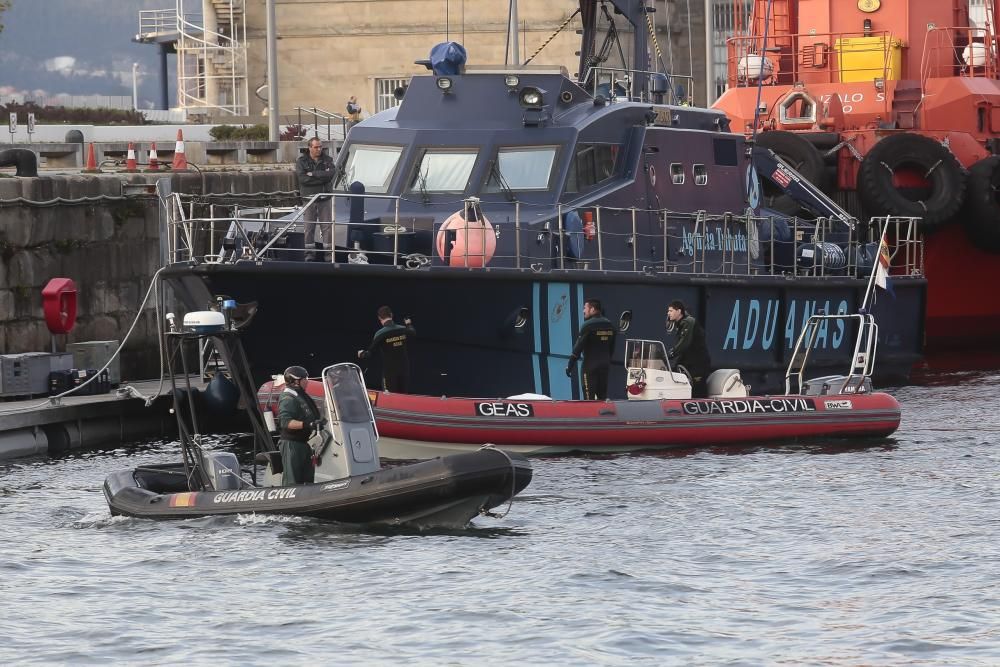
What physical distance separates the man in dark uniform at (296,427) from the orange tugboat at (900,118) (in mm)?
12086

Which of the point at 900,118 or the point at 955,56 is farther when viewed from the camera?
the point at 955,56

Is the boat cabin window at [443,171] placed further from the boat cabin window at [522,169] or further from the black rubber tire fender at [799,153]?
the black rubber tire fender at [799,153]

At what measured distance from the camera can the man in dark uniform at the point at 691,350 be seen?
58.3 feet

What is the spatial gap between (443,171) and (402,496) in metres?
6.30

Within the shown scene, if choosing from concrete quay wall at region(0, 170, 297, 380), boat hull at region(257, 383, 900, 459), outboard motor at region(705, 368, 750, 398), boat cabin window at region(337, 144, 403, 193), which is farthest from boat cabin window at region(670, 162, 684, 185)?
concrete quay wall at region(0, 170, 297, 380)

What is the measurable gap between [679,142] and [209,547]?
8.98 meters

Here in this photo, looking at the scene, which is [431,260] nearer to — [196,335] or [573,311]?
[573,311]

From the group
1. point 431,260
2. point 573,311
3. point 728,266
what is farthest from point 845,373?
point 431,260

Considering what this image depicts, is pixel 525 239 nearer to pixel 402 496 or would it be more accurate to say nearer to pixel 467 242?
pixel 467 242

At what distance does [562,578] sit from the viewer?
12.1 metres

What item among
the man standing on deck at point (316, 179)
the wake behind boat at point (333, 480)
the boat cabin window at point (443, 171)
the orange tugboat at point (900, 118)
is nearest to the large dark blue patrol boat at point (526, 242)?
the boat cabin window at point (443, 171)

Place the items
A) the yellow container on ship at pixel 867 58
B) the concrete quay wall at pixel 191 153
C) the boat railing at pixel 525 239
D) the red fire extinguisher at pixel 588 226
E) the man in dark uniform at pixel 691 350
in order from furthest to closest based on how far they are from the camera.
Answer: the yellow container on ship at pixel 867 58, the concrete quay wall at pixel 191 153, the red fire extinguisher at pixel 588 226, the man in dark uniform at pixel 691 350, the boat railing at pixel 525 239

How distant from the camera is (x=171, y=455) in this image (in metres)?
18.0

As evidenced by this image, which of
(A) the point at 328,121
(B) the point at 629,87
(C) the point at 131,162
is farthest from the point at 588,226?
(A) the point at 328,121
